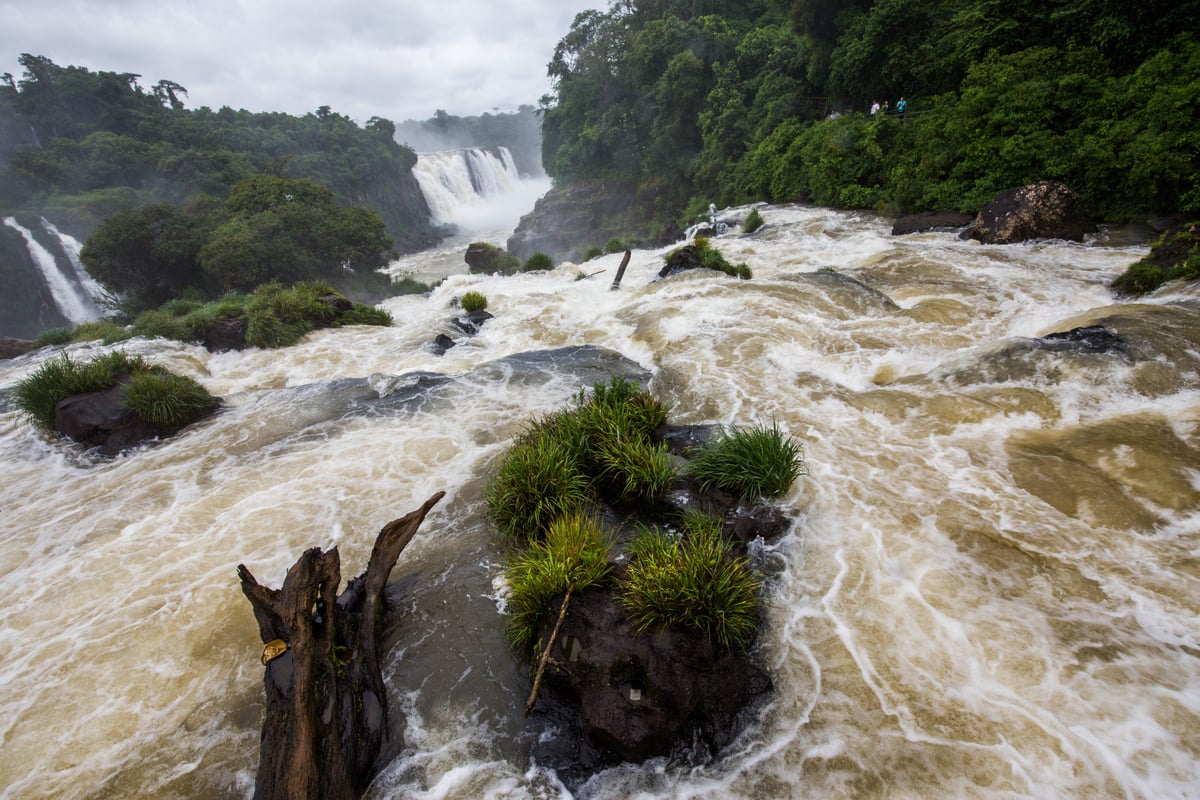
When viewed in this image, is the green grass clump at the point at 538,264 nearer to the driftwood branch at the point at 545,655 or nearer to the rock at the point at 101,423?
the rock at the point at 101,423

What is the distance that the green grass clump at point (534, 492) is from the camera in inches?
215

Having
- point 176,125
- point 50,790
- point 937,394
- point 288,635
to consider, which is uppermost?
point 176,125

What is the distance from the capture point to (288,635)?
3.64 metres

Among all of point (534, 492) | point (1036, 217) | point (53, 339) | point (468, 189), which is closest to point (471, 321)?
point (534, 492)

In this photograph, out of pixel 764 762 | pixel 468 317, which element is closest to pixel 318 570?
pixel 764 762

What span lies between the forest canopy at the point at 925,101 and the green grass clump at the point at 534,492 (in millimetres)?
17622

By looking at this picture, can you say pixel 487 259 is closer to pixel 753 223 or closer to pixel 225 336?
pixel 753 223

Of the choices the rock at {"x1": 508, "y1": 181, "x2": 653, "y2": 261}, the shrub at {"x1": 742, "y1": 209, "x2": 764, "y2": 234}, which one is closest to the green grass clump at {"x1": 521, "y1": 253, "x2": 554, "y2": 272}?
the shrub at {"x1": 742, "y1": 209, "x2": 764, "y2": 234}

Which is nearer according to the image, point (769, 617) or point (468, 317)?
point (769, 617)

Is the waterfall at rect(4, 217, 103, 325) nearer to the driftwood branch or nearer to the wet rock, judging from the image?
the driftwood branch

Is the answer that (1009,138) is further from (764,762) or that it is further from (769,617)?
(764,762)

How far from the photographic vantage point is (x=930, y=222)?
16.9 meters

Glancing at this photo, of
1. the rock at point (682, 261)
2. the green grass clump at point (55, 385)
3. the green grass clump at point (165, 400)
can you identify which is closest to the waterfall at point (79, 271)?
the green grass clump at point (55, 385)

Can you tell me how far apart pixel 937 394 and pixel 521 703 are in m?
7.70
